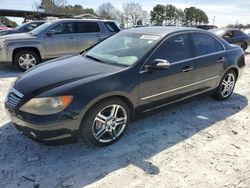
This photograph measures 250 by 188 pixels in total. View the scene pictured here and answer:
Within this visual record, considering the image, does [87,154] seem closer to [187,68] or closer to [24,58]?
[187,68]

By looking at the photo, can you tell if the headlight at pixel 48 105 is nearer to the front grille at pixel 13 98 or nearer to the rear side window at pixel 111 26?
the front grille at pixel 13 98

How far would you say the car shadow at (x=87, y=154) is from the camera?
2.99m

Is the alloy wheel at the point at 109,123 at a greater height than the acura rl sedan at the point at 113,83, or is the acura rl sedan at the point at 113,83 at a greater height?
the acura rl sedan at the point at 113,83

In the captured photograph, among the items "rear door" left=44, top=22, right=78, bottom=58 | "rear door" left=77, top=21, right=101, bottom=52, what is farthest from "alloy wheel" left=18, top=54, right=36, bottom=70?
"rear door" left=77, top=21, right=101, bottom=52

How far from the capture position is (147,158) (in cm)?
335

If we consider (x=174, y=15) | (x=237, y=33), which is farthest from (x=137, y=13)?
(x=237, y=33)

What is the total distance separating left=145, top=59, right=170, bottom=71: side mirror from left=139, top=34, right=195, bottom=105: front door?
0.07 m

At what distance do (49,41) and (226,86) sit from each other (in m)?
5.44

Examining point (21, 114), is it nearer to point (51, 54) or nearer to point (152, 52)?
point (152, 52)

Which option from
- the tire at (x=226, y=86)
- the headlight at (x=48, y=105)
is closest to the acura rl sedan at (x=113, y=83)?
the headlight at (x=48, y=105)

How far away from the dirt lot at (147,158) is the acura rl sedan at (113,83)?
316 mm

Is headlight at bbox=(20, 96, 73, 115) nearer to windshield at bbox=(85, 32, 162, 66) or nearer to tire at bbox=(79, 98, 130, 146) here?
tire at bbox=(79, 98, 130, 146)

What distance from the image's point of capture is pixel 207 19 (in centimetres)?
8244

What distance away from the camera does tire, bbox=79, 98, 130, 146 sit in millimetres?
3289
